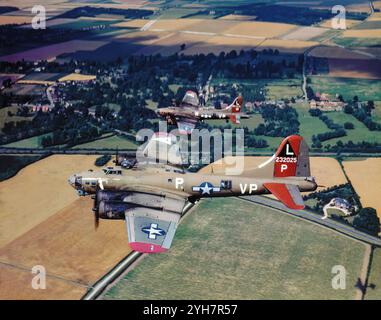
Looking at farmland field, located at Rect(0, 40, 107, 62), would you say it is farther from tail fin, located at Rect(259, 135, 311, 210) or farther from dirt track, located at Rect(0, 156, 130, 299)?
tail fin, located at Rect(259, 135, 311, 210)

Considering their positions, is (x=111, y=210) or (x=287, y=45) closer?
(x=111, y=210)

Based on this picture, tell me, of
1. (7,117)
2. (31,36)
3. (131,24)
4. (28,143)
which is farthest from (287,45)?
(28,143)

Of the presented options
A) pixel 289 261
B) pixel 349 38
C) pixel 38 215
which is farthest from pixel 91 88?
pixel 349 38

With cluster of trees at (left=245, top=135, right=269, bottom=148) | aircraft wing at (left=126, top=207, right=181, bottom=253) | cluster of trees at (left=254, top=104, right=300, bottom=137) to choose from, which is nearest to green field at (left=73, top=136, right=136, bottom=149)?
cluster of trees at (left=245, top=135, right=269, bottom=148)

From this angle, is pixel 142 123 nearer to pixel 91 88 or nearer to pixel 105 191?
pixel 91 88

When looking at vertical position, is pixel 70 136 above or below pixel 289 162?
below

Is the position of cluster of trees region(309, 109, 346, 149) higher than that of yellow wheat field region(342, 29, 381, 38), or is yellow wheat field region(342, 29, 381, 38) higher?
yellow wheat field region(342, 29, 381, 38)

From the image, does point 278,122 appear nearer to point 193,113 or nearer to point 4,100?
point 193,113
